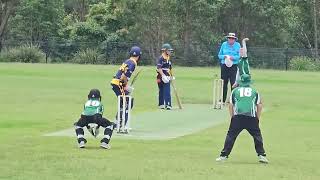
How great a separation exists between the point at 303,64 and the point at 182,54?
8.91 meters

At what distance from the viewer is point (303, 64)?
175 feet

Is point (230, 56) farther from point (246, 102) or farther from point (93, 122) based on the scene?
point (246, 102)

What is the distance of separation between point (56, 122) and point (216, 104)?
227 inches

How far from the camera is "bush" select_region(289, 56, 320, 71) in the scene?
175 feet

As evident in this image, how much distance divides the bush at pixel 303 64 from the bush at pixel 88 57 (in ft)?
44.7

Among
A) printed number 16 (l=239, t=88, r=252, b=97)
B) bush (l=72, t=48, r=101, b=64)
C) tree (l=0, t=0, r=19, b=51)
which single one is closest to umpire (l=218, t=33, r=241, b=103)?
printed number 16 (l=239, t=88, r=252, b=97)

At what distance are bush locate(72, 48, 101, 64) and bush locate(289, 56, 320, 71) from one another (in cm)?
1362

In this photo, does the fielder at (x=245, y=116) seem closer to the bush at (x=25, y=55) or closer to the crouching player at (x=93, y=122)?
the crouching player at (x=93, y=122)

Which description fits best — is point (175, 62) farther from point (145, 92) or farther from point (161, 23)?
point (145, 92)

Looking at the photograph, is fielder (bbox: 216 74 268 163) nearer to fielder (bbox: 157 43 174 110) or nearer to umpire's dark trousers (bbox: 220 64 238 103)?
Answer: fielder (bbox: 157 43 174 110)

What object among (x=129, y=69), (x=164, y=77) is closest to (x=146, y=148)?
(x=129, y=69)

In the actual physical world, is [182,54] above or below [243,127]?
below

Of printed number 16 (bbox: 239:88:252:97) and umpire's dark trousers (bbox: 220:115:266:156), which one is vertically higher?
printed number 16 (bbox: 239:88:252:97)

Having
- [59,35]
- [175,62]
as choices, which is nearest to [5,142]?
[175,62]
